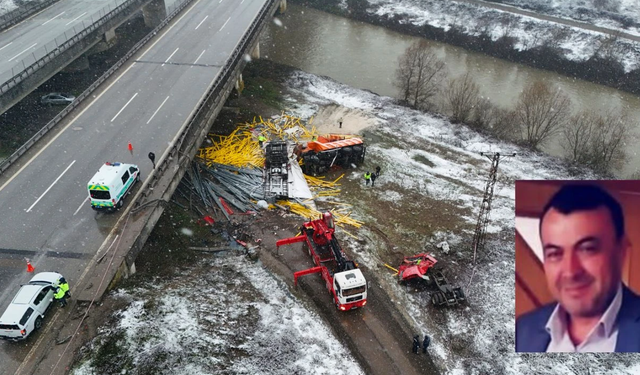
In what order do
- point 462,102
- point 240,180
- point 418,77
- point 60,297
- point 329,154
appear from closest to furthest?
1. point 60,297
2. point 240,180
3. point 329,154
4. point 462,102
5. point 418,77

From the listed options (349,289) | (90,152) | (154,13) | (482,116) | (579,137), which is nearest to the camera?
(349,289)

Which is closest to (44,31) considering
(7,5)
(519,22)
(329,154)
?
(7,5)

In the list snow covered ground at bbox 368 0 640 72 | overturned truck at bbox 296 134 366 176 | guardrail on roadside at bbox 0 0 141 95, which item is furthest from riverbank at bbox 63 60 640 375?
snow covered ground at bbox 368 0 640 72

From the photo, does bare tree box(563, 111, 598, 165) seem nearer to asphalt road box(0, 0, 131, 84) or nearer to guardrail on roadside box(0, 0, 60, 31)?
asphalt road box(0, 0, 131, 84)

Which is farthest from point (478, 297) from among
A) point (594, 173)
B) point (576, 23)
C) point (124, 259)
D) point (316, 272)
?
point (576, 23)

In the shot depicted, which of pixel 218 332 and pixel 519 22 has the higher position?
pixel 519 22

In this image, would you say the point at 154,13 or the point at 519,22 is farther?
the point at 519,22

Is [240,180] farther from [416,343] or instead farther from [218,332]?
[416,343]
